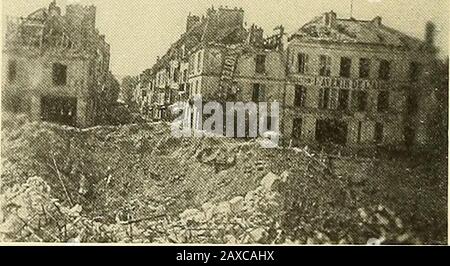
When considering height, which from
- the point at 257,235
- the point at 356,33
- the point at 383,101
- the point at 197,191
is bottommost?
the point at 257,235

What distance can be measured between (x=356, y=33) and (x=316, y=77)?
195 mm

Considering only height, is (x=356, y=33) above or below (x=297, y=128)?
above

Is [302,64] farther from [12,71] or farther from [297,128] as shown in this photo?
[12,71]

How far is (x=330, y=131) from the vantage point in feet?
7.93

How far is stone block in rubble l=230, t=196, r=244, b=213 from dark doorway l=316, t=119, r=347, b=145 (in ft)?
1.08

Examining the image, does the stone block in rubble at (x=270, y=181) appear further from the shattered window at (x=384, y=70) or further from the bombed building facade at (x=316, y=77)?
the shattered window at (x=384, y=70)

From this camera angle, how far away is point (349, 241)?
7.84 feet

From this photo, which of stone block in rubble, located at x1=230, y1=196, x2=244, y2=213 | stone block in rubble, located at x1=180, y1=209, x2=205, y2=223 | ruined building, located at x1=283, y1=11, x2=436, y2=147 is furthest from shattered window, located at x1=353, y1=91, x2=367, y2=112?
→ stone block in rubble, located at x1=180, y1=209, x2=205, y2=223

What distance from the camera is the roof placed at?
2.40 meters

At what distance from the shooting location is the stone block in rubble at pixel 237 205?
235cm

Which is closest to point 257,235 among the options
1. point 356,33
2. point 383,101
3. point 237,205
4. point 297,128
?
point 237,205
